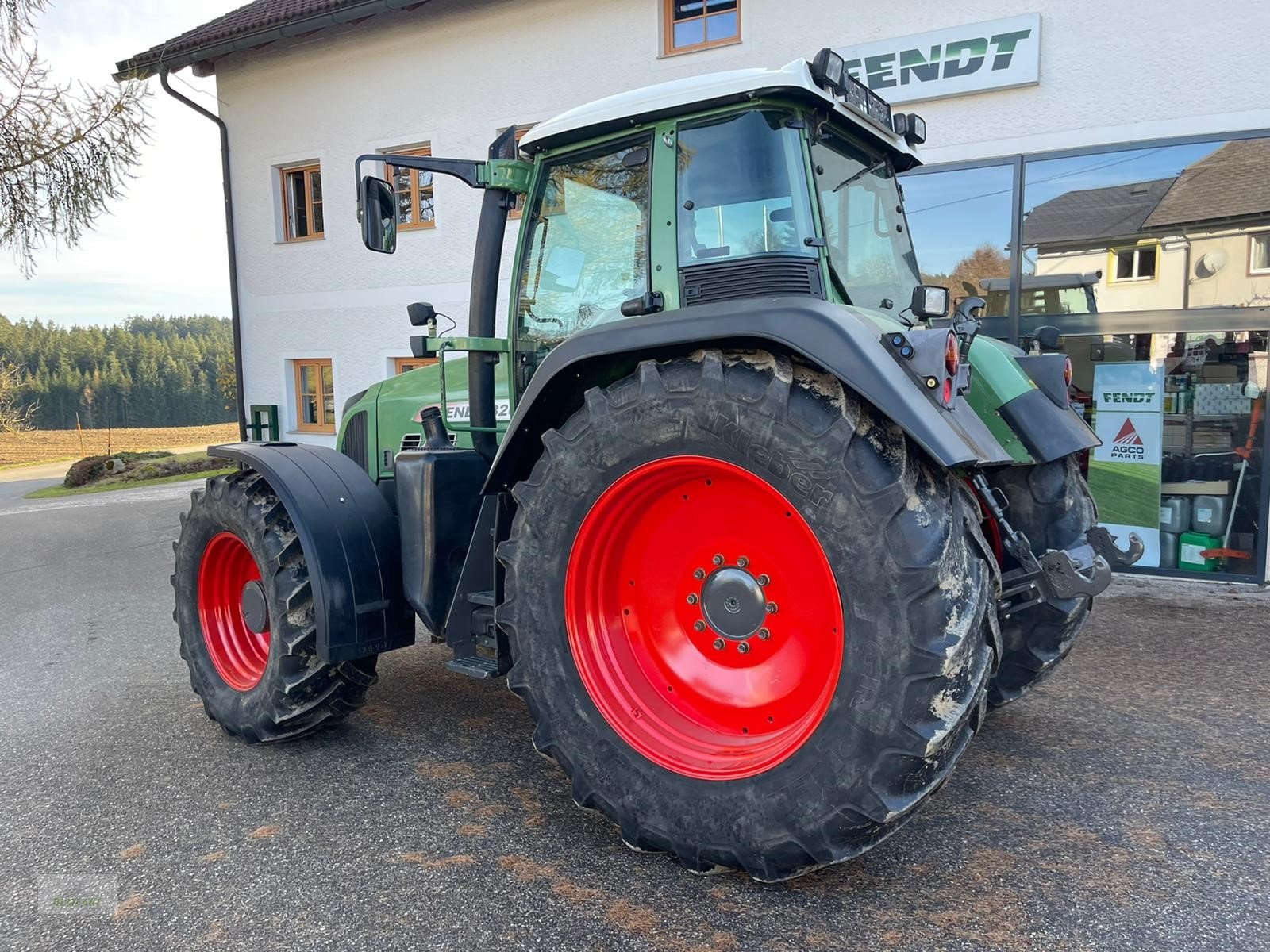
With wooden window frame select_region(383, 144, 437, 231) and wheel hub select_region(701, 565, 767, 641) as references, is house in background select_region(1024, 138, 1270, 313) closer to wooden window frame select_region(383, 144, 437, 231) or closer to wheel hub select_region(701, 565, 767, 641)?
wheel hub select_region(701, 565, 767, 641)

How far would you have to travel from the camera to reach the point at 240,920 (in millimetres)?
2268

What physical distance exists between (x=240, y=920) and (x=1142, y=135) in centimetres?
702

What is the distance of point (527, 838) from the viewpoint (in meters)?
2.65

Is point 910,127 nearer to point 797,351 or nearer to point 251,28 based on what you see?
point 797,351

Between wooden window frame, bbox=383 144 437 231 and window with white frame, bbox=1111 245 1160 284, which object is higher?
wooden window frame, bbox=383 144 437 231

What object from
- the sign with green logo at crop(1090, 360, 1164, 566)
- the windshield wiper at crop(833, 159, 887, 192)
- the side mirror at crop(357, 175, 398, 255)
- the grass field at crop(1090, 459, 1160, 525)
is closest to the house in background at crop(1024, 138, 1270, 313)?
the sign with green logo at crop(1090, 360, 1164, 566)

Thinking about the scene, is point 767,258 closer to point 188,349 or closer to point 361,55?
point 361,55

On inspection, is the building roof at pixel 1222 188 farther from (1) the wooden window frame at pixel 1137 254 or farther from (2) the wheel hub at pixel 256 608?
(2) the wheel hub at pixel 256 608

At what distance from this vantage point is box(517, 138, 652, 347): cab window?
2.85 meters

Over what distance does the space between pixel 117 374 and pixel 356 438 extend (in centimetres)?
6459

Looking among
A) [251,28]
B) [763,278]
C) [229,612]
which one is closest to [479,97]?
[251,28]

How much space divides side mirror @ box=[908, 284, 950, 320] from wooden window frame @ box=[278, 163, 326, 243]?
9.47 meters

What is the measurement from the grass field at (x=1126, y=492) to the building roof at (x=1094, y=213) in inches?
67.2

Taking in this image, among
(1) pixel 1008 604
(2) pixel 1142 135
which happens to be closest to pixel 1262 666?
(1) pixel 1008 604
